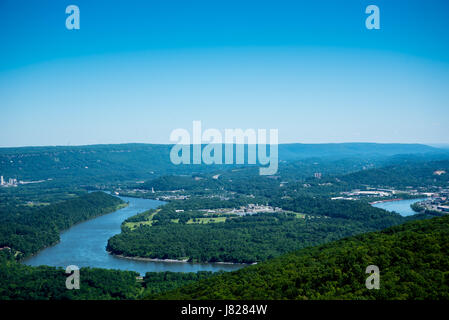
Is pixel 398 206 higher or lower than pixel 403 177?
lower

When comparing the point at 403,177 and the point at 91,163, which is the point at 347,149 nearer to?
the point at 403,177

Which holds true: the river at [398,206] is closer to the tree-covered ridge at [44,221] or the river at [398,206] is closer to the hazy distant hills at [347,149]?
the tree-covered ridge at [44,221]

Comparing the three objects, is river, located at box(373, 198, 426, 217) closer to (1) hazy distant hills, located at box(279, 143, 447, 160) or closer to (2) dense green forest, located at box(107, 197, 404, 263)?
(2) dense green forest, located at box(107, 197, 404, 263)

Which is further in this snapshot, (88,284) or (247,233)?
(247,233)

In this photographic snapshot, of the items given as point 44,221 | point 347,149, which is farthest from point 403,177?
point 347,149

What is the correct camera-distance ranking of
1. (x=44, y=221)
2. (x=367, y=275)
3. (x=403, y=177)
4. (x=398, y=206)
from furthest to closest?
(x=403, y=177) → (x=398, y=206) → (x=44, y=221) → (x=367, y=275)

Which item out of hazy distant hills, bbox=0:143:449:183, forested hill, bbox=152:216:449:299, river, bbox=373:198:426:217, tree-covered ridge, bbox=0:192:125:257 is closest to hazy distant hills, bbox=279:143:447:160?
hazy distant hills, bbox=0:143:449:183

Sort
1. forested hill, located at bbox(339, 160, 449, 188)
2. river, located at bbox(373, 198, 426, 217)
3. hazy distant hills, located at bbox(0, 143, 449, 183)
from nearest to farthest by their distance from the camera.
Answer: river, located at bbox(373, 198, 426, 217) → forested hill, located at bbox(339, 160, 449, 188) → hazy distant hills, located at bbox(0, 143, 449, 183)
